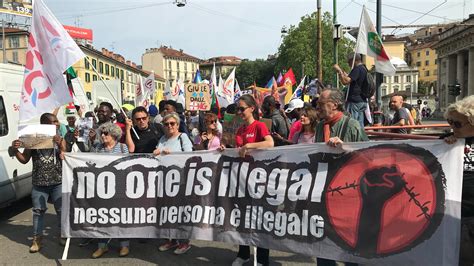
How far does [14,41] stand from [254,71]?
5782 centimetres

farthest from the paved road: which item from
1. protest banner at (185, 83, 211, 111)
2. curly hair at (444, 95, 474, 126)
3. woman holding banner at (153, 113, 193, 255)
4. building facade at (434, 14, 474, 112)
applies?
building facade at (434, 14, 474, 112)

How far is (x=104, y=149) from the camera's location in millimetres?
5125

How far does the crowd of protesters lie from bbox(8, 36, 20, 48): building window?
69444 mm

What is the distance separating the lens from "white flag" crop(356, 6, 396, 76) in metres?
6.84

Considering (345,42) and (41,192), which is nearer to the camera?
(41,192)

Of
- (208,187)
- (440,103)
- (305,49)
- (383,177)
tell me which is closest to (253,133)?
(208,187)

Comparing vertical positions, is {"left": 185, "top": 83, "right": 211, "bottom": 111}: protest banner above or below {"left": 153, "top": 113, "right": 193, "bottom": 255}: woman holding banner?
above

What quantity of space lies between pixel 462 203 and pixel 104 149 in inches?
154

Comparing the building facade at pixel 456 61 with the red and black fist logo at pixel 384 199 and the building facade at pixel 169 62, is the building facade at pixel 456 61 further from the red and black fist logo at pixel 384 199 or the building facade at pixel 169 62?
the red and black fist logo at pixel 384 199

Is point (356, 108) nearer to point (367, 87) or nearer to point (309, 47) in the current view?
point (367, 87)

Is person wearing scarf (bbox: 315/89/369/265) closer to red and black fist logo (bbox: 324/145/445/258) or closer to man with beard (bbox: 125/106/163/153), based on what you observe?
red and black fist logo (bbox: 324/145/445/258)

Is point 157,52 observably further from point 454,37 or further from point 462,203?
point 462,203

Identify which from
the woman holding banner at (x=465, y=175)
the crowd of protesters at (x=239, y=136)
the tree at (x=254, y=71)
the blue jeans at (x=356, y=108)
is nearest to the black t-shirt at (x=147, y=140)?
the crowd of protesters at (x=239, y=136)

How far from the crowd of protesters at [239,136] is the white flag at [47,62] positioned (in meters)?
0.35
